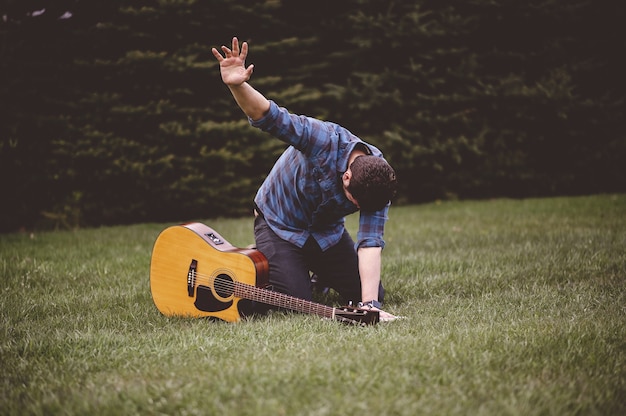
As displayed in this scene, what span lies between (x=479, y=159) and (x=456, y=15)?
8.38 feet

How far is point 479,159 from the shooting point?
1098 centimetres

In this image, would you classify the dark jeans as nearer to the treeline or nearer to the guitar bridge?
the guitar bridge

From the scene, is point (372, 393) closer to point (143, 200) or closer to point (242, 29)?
point (143, 200)

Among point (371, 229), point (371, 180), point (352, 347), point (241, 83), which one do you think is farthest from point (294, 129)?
point (352, 347)

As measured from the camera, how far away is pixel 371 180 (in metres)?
3.28

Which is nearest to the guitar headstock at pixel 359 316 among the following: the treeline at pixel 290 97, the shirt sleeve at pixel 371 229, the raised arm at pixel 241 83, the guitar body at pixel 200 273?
the shirt sleeve at pixel 371 229

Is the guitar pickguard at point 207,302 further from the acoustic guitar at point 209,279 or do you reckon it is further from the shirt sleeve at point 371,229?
the shirt sleeve at point 371,229

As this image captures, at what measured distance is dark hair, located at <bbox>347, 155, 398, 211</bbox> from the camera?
327 cm

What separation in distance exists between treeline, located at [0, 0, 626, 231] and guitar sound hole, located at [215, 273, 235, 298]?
563cm

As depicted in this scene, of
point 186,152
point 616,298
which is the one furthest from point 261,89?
point 616,298

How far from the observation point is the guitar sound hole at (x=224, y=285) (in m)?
3.56

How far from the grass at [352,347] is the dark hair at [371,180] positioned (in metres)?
0.71

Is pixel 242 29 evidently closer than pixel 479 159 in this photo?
Yes

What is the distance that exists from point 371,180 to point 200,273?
46.9 inches
